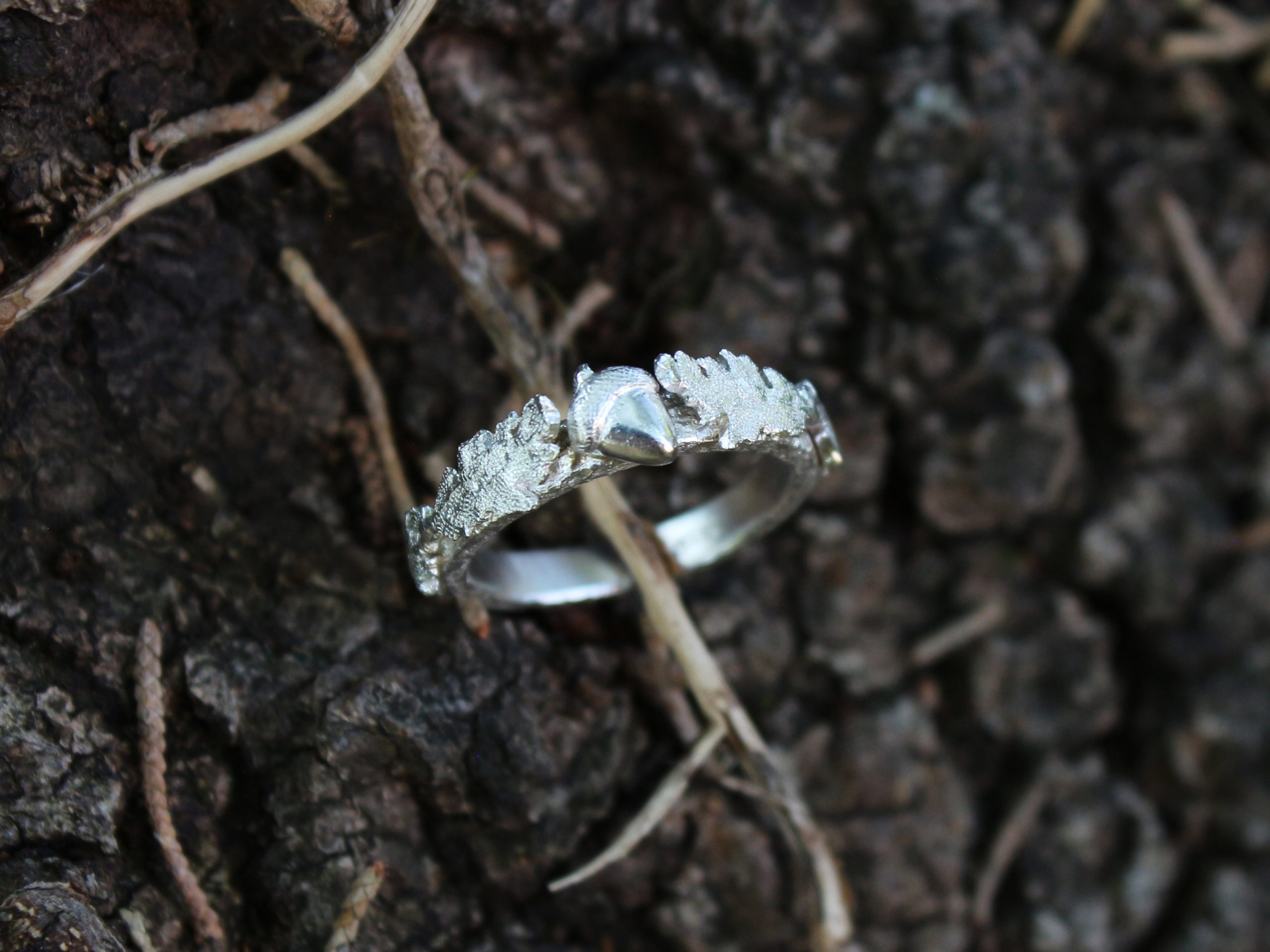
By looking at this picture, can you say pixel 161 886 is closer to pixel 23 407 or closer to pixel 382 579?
pixel 382 579

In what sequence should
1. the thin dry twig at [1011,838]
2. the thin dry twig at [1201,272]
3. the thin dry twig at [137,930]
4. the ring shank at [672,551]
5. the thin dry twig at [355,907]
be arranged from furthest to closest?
the thin dry twig at [1201,272]
the thin dry twig at [1011,838]
the ring shank at [672,551]
the thin dry twig at [355,907]
the thin dry twig at [137,930]

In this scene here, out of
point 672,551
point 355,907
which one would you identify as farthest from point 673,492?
point 355,907

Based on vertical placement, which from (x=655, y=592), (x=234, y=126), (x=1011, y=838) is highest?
(x=234, y=126)

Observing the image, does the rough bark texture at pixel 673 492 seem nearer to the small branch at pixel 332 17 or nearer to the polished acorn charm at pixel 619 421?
the small branch at pixel 332 17

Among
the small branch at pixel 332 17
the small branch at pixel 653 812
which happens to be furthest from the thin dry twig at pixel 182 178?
the small branch at pixel 653 812

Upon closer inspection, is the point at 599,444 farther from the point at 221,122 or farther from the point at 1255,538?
the point at 1255,538

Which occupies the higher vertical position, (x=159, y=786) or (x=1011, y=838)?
(x=159, y=786)

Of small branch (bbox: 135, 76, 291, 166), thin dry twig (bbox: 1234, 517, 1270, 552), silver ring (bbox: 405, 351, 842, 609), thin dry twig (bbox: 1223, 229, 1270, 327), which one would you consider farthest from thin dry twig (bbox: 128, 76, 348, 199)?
thin dry twig (bbox: 1234, 517, 1270, 552)
